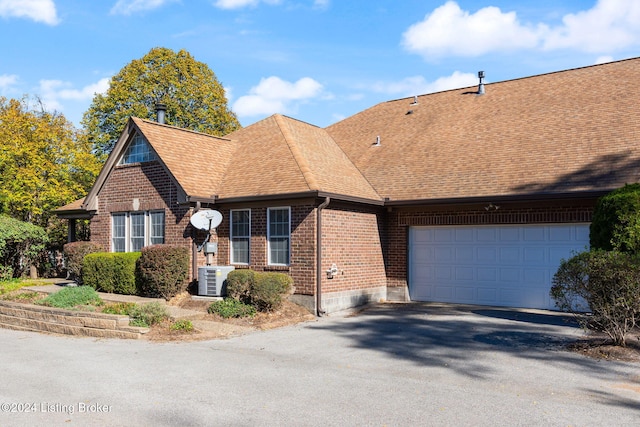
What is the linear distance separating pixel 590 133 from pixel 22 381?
1468 centimetres

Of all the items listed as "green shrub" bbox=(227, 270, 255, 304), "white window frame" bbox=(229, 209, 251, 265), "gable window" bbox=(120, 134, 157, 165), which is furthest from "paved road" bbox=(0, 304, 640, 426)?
"gable window" bbox=(120, 134, 157, 165)

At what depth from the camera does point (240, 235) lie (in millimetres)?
15820

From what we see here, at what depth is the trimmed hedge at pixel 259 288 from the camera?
13.2 meters

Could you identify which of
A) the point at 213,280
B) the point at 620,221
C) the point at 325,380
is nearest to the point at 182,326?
the point at 213,280

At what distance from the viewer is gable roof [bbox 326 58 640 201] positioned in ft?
46.8

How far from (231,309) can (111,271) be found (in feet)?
17.6

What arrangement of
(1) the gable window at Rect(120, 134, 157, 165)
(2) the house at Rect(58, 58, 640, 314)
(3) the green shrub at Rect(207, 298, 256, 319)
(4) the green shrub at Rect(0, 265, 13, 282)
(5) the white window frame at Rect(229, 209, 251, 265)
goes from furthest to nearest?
(4) the green shrub at Rect(0, 265, 13, 282) < (1) the gable window at Rect(120, 134, 157, 165) < (5) the white window frame at Rect(229, 209, 251, 265) < (2) the house at Rect(58, 58, 640, 314) < (3) the green shrub at Rect(207, 298, 256, 319)

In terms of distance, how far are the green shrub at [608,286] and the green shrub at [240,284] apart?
277 inches

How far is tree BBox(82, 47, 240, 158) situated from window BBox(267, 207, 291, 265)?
2232cm

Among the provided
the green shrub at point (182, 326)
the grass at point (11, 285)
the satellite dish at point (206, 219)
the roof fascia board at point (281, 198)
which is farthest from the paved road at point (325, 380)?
the grass at point (11, 285)

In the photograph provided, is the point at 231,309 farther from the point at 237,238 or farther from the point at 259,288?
the point at 237,238

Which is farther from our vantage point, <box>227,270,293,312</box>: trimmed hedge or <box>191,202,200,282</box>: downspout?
<box>191,202,200,282</box>: downspout

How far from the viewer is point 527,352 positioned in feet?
31.2

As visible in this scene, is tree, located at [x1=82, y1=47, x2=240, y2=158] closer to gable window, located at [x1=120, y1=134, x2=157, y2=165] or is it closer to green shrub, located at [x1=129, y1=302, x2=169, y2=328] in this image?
gable window, located at [x1=120, y1=134, x2=157, y2=165]
